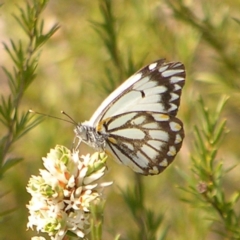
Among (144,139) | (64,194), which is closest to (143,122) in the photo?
(144,139)

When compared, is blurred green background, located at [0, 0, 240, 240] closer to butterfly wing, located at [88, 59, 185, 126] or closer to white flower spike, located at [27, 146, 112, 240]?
butterfly wing, located at [88, 59, 185, 126]

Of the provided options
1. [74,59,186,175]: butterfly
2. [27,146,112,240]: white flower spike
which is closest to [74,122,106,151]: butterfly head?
[74,59,186,175]: butterfly

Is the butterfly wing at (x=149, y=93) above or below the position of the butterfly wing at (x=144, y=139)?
above

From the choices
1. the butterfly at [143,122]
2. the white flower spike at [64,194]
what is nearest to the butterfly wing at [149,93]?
the butterfly at [143,122]

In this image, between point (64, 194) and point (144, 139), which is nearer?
point (64, 194)

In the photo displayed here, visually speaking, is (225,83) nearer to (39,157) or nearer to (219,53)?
(219,53)

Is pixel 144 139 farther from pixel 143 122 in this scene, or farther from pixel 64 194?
pixel 64 194

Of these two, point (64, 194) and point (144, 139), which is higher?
point (64, 194)

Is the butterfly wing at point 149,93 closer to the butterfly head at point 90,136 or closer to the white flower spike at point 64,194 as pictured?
the butterfly head at point 90,136
